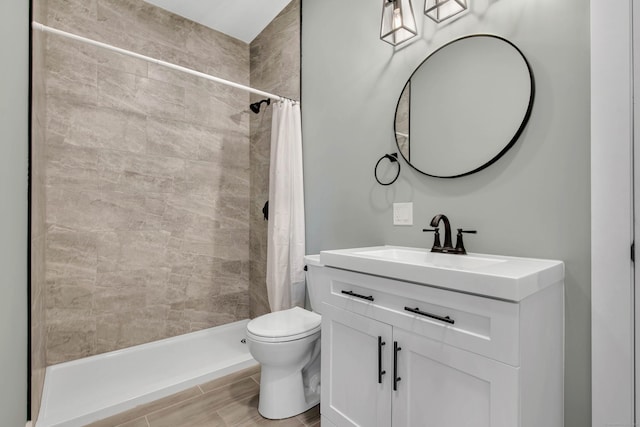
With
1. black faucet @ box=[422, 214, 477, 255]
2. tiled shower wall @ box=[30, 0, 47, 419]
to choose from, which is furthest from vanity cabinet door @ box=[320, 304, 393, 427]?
tiled shower wall @ box=[30, 0, 47, 419]

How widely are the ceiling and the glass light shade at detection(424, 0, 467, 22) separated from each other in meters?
1.48

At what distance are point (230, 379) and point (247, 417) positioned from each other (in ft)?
1.43

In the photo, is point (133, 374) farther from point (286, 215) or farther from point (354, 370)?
point (354, 370)

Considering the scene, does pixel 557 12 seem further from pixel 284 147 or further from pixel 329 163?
pixel 284 147

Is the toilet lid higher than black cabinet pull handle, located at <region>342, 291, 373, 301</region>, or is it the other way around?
black cabinet pull handle, located at <region>342, 291, 373, 301</region>

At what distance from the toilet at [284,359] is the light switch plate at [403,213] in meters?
0.52

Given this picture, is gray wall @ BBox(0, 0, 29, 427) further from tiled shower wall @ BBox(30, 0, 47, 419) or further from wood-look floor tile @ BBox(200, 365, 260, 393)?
wood-look floor tile @ BBox(200, 365, 260, 393)

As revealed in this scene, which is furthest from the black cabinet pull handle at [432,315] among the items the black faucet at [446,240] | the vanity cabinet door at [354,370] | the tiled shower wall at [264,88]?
the tiled shower wall at [264,88]

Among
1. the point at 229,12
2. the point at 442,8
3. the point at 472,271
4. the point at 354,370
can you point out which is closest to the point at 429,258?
the point at 472,271

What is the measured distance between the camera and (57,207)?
207 cm

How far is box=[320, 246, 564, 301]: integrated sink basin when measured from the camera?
0.82m

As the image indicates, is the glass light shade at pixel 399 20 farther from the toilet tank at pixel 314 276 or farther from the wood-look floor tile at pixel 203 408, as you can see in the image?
the wood-look floor tile at pixel 203 408

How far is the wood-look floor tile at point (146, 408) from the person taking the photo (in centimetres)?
159

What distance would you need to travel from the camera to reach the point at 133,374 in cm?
205
